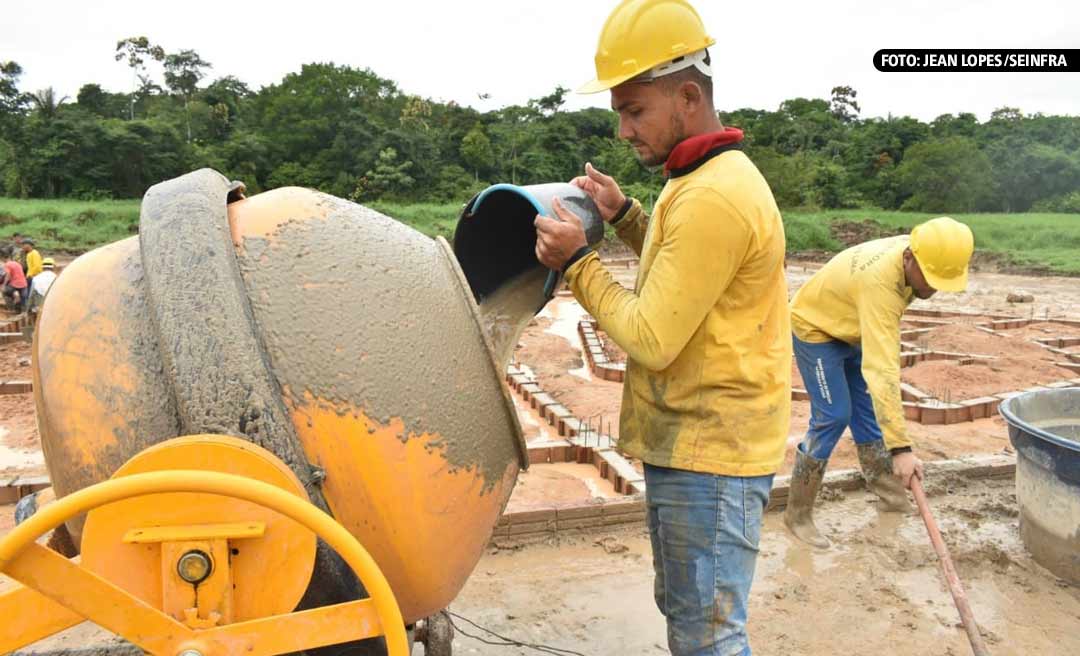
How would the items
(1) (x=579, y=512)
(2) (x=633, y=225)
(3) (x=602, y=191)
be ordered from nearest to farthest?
(3) (x=602, y=191) < (2) (x=633, y=225) < (1) (x=579, y=512)

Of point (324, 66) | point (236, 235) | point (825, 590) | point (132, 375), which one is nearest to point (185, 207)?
point (236, 235)

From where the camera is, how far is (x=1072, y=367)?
835cm

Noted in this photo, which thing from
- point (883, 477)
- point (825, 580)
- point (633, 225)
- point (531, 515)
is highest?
point (633, 225)

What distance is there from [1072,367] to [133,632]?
9685mm

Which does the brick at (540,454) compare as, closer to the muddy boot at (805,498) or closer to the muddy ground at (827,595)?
the muddy ground at (827,595)

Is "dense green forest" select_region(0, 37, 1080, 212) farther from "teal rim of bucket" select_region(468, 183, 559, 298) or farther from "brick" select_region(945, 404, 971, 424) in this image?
"teal rim of bucket" select_region(468, 183, 559, 298)

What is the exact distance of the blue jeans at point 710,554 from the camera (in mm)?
1838

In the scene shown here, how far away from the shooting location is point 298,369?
142 cm

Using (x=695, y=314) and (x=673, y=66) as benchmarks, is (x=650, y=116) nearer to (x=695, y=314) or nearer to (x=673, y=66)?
(x=673, y=66)

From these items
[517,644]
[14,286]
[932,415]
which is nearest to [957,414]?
[932,415]

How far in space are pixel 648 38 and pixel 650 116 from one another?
18 centimetres

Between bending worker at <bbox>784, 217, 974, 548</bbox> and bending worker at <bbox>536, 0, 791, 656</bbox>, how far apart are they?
4.97ft

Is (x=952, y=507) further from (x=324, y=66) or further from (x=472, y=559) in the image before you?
(x=324, y=66)

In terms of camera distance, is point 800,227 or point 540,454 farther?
point 800,227
